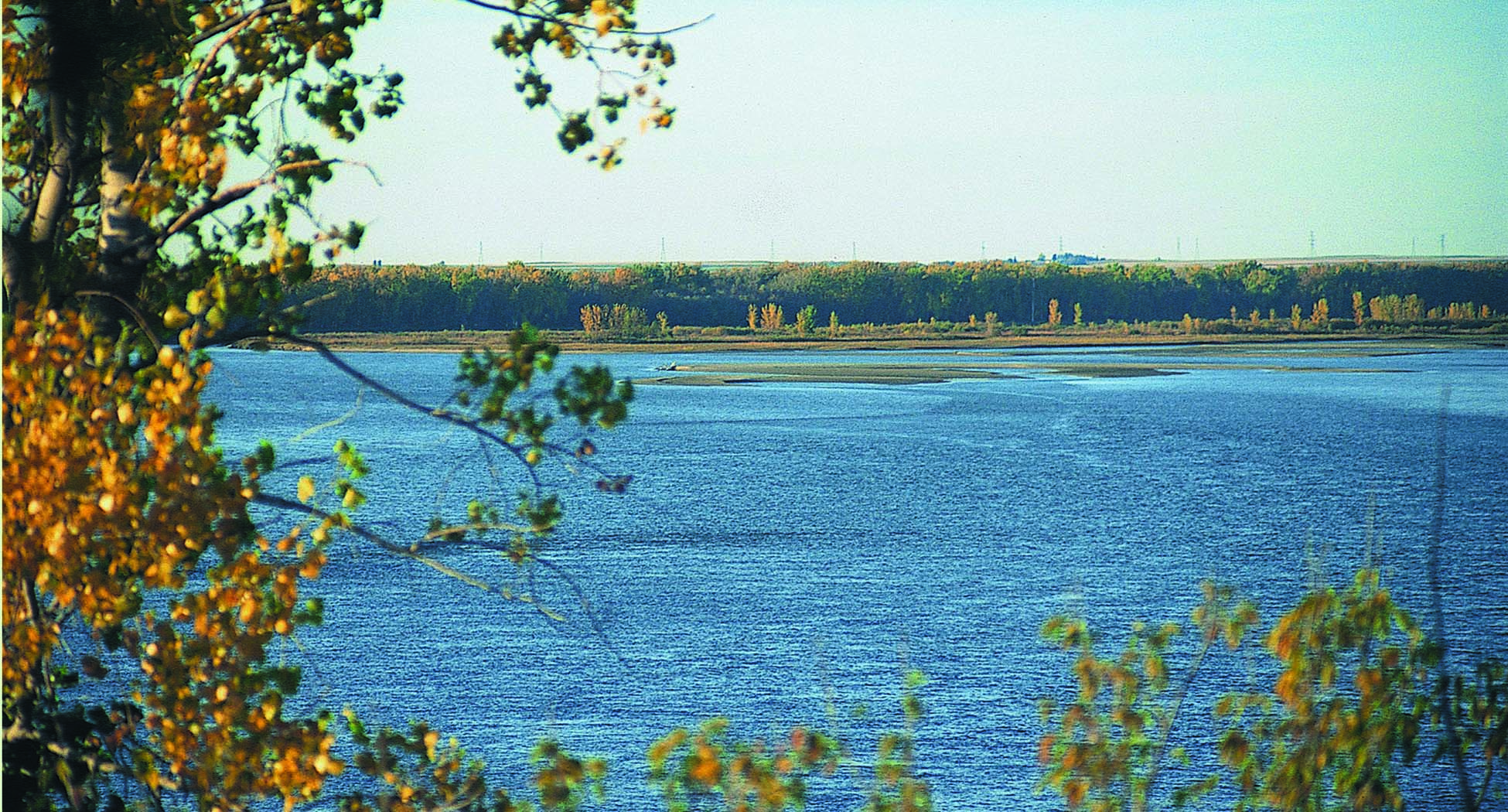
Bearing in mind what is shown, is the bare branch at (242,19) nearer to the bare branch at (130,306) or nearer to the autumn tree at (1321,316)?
the bare branch at (130,306)

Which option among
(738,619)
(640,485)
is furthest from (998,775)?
(640,485)

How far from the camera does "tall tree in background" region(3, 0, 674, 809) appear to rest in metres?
3.02

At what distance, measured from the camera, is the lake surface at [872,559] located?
15016 millimetres

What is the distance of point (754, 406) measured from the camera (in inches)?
2069

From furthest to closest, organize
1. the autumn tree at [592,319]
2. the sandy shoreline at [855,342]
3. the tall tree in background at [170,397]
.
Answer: the autumn tree at [592,319] → the sandy shoreline at [855,342] → the tall tree in background at [170,397]

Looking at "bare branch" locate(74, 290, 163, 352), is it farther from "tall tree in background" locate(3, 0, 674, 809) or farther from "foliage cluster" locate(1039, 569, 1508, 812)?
"foliage cluster" locate(1039, 569, 1508, 812)

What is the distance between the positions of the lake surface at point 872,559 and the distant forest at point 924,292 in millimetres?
54917

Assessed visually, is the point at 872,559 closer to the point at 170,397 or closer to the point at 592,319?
the point at 170,397

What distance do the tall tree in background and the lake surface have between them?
0.32m

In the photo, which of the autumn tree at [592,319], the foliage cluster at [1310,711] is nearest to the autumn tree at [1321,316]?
the autumn tree at [592,319]

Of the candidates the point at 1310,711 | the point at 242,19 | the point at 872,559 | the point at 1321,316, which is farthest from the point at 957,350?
the point at 242,19

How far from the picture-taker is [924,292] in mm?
120250

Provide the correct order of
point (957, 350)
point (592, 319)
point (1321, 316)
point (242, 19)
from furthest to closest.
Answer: point (1321, 316) < point (592, 319) < point (957, 350) < point (242, 19)

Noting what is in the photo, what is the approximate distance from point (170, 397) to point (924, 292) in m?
118
